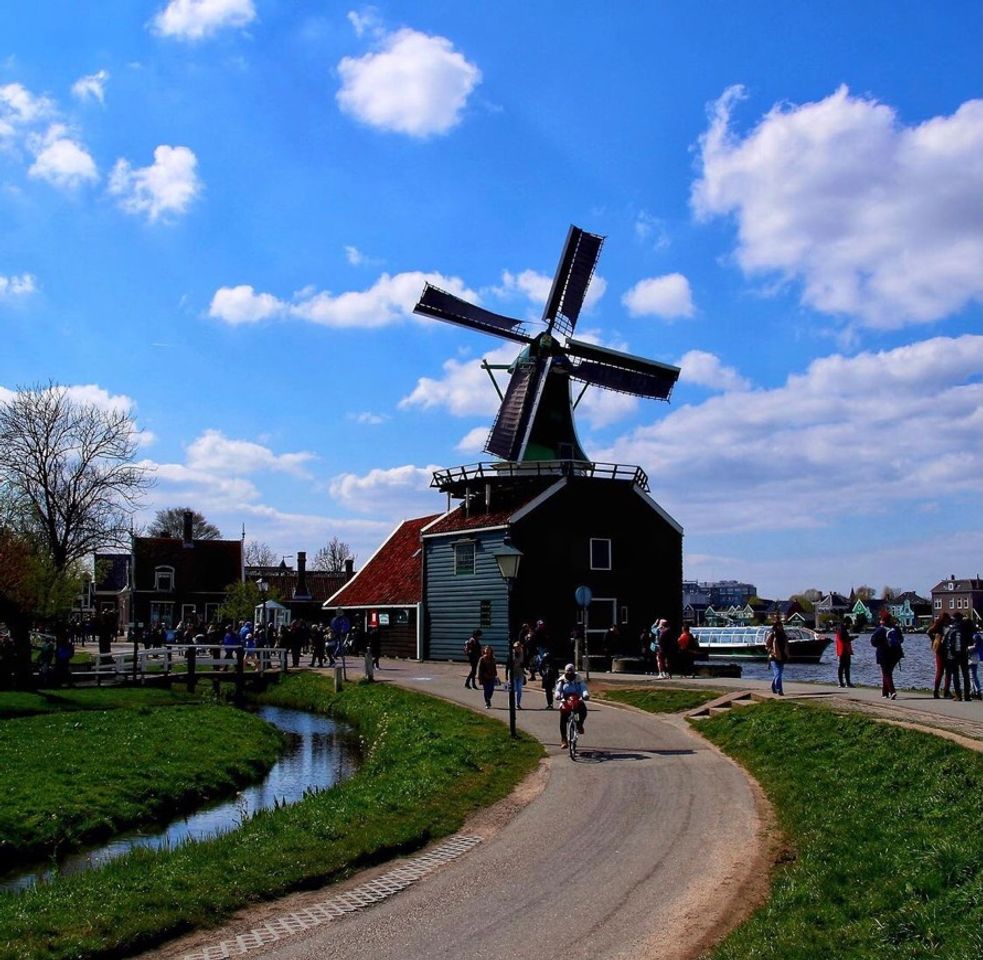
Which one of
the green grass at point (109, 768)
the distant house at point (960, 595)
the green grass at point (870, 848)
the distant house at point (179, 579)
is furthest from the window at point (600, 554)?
the distant house at point (960, 595)

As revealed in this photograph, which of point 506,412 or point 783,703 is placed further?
point 506,412

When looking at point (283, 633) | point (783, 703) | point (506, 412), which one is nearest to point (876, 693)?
point (783, 703)

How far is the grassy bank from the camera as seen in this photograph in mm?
9578

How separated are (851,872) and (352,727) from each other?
2103 cm

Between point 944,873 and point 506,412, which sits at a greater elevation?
point 506,412

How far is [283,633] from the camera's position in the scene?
45250 millimetres

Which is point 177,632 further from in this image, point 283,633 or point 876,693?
point 876,693

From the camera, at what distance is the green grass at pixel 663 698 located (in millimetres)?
25734

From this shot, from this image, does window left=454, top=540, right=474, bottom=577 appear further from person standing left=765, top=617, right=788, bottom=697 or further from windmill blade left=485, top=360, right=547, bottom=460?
person standing left=765, top=617, right=788, bottom=697

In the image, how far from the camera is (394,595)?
4878 cm

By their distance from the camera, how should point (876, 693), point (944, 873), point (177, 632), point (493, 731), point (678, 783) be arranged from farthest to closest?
point (177, 632), point (876, 693), point (493, 731), point (678, 783), point (944, 873)

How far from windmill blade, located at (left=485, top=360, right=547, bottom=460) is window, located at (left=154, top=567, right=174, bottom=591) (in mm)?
41491

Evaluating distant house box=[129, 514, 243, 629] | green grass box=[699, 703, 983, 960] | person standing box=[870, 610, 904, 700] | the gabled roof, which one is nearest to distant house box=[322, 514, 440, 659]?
the gabled roof

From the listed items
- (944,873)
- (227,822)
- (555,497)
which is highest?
(555,497)
